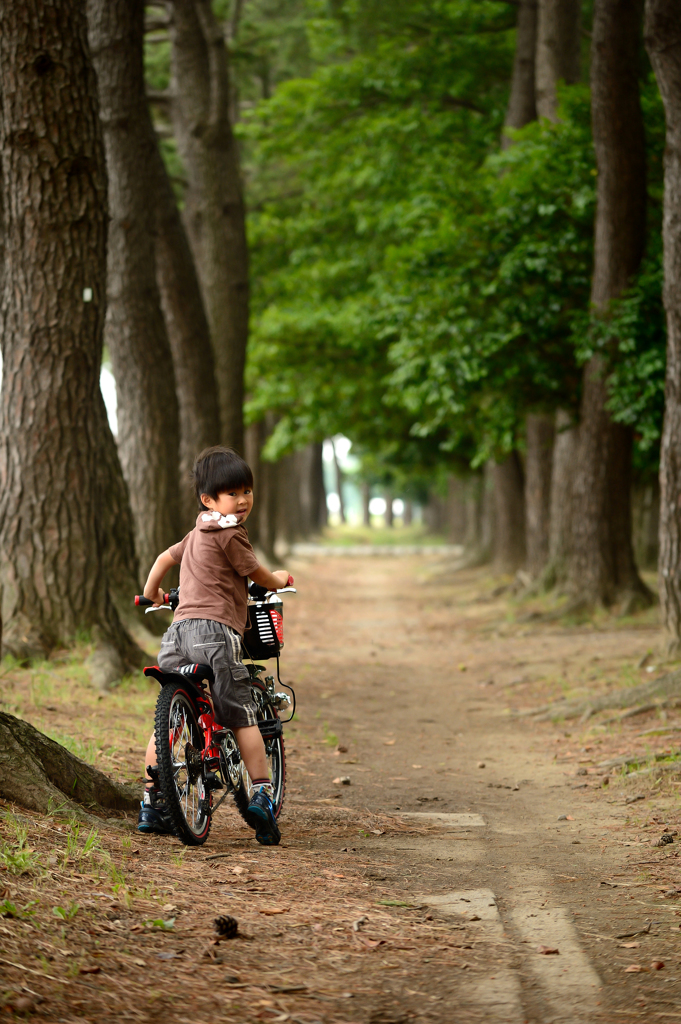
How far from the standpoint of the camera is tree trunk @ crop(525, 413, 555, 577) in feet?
60.0

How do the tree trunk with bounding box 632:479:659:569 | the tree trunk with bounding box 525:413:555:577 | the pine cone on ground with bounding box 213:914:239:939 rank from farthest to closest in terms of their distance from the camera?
the tree trunk with bounding box 632:479:659:569
the tree trunk with bounding box 525:413:555:577
the pine cone on ground with bounding box 213:914:239:939

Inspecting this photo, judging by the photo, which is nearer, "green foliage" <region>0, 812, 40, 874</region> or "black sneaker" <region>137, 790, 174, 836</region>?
"green foliage" <region>0, 812, 40, 874</region>

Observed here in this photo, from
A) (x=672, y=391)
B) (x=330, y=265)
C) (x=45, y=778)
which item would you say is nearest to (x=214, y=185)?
(x=330, y=265)

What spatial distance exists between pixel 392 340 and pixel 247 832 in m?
16.1

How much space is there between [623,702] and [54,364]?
5.41 m

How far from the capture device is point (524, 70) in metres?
18.0

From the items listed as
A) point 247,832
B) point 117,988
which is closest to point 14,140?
point 247,832

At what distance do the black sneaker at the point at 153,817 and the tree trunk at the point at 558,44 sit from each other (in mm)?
13596

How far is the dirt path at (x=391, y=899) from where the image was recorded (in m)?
3.29

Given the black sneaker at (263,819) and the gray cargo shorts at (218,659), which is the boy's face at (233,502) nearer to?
the gray cargo shorts at (218,659)

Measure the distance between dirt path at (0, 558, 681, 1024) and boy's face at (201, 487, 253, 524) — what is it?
1.54m

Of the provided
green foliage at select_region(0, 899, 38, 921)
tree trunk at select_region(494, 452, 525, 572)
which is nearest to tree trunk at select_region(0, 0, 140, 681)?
green foliage at select_region(0, 899, 38, 921)

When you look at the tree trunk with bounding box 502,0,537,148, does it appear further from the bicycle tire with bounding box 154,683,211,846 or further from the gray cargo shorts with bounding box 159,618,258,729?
the bicycle tire with bounding box 154,683,211,846

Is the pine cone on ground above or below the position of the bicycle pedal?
below
